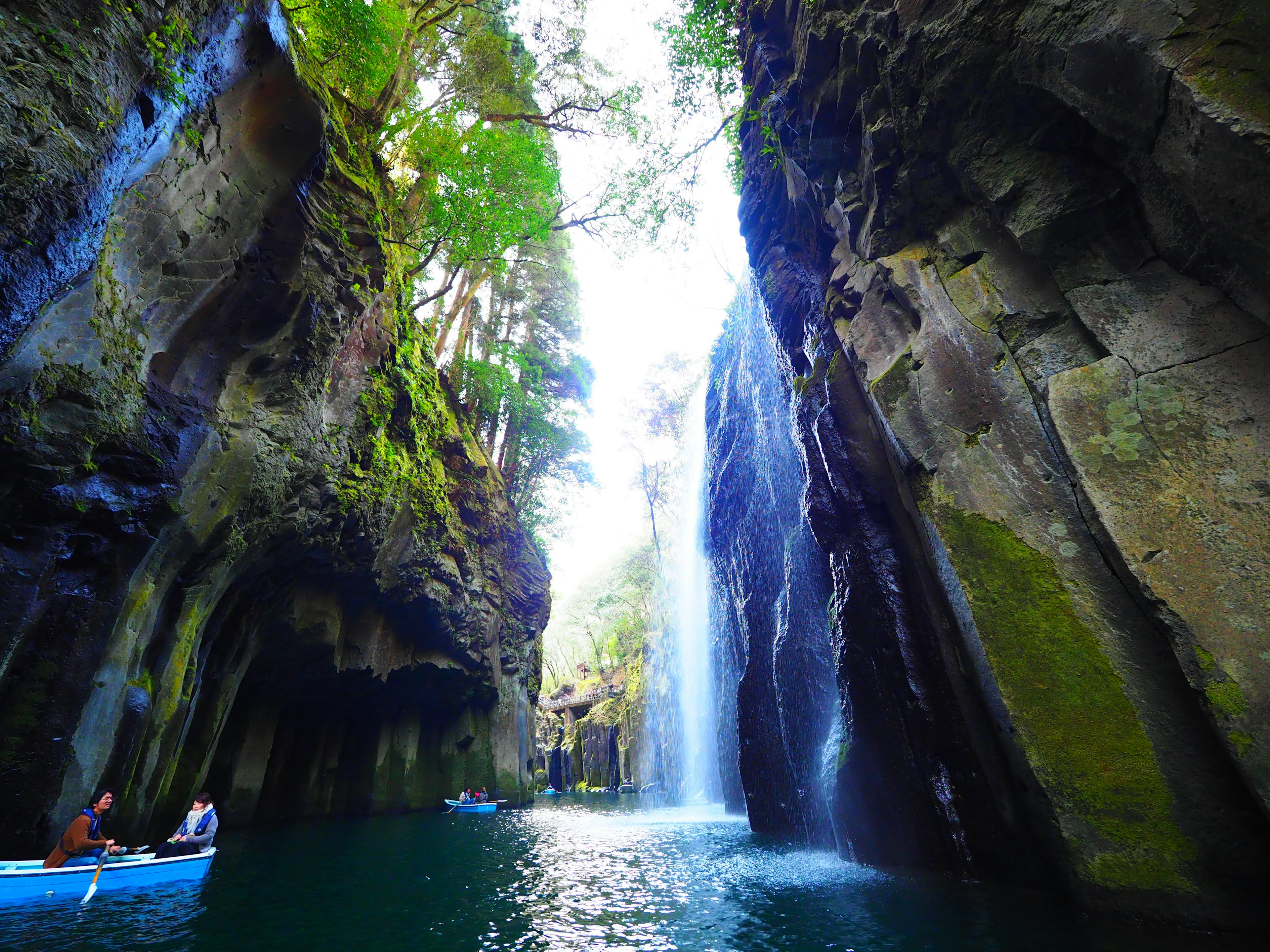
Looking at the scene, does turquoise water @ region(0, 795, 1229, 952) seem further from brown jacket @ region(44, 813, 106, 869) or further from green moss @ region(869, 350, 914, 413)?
green moss @ region(869, 350, 914, 413)

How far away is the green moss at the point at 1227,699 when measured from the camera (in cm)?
350

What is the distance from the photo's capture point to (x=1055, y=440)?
491 centimetres

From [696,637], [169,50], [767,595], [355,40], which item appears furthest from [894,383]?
[696,637]

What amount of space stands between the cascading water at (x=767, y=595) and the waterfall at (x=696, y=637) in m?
1.68

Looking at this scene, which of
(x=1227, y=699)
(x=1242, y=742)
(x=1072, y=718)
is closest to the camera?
(x=1242, y=742)

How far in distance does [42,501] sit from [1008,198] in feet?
34.9

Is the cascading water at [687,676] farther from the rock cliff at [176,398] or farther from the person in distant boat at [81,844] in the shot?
the person in distant boat at [81,844]

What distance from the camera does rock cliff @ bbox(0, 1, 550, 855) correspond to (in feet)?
17.5

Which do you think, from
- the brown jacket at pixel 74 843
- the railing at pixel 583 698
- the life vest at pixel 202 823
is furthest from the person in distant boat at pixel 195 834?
the railing at pixel 583 698

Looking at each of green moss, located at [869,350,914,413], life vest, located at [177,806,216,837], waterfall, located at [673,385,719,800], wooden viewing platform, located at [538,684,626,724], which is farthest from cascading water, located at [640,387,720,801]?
life vest, located at [177,806,216,837]

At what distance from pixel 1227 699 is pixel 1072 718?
985 mm

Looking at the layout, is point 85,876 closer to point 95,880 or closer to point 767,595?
point 95,880

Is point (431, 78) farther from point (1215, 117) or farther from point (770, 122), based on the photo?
point (1215, 117)

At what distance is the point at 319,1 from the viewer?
10266 mm
